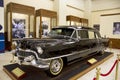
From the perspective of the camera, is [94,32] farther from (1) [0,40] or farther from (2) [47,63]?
(1) [0,40]

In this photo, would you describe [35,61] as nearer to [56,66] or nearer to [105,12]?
[56,66]

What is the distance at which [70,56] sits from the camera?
387cm

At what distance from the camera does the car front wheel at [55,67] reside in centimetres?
327

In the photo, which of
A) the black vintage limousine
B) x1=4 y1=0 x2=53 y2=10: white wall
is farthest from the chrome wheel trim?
x1=4 y1=0 x2=53 y2=10: white wall

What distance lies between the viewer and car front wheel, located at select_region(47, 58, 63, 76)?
327cm

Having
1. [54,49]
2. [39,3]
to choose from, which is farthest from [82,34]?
[39,3]

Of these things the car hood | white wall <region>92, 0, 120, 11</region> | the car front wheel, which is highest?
white wall <region>92, 0, 120, 11</region>

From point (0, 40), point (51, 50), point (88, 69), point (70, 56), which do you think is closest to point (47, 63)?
point (51, 50)

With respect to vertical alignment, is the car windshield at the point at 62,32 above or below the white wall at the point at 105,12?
below

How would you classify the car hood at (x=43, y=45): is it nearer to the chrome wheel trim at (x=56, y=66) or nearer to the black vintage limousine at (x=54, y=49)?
the black vintage limousine at (x=54, y=49)

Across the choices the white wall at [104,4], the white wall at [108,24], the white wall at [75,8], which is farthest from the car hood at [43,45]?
the white wall at [104,4]

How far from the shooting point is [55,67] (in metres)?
3.40

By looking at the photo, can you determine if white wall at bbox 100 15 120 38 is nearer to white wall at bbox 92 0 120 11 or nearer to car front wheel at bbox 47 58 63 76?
white wall at bbox 92 0 120 11

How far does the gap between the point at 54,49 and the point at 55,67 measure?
527 mm
